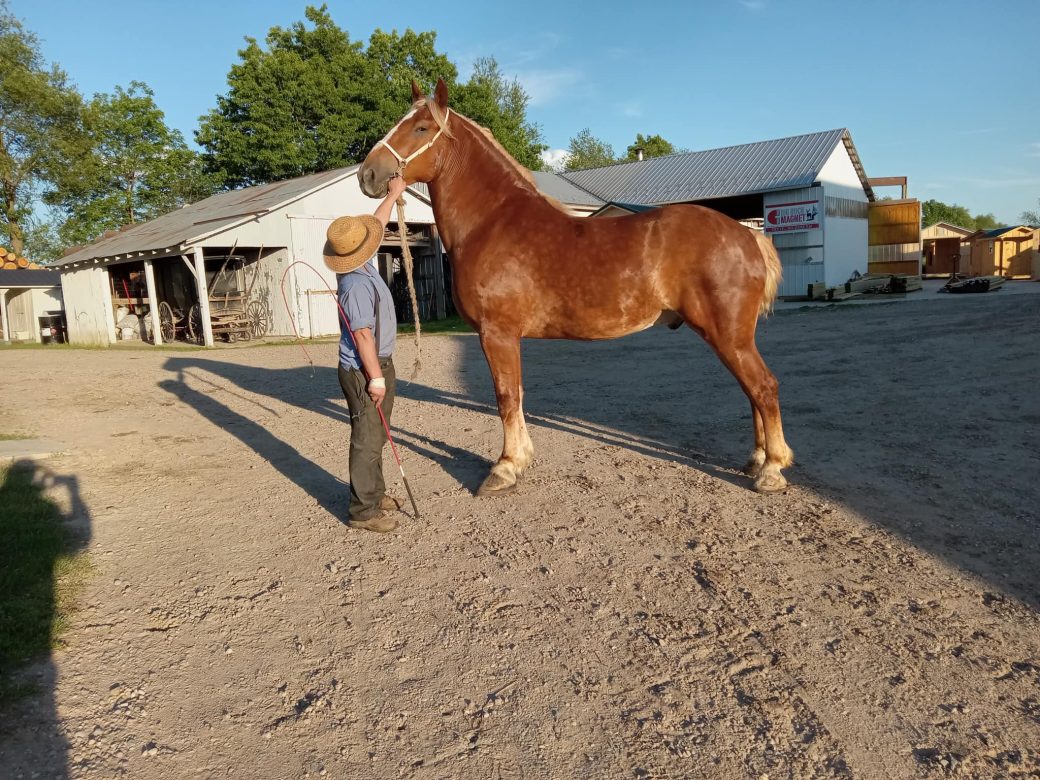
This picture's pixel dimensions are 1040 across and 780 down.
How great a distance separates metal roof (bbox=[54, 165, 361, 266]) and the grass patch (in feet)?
18.0

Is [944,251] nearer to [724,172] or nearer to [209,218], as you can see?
[724,172]

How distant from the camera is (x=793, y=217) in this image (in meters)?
27.2

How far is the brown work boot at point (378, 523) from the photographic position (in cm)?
452

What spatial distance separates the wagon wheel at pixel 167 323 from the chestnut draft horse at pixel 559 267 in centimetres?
2076

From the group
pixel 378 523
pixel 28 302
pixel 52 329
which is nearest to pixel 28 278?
pixel 28 302

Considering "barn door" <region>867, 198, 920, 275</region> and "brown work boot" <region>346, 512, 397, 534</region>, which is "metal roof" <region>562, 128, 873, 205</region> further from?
"brown work boot" <region>346, 512, 397, 534</region>

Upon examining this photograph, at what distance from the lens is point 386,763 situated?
238 cm

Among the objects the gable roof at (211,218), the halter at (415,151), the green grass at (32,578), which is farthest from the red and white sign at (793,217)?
the green grass at (32,578)

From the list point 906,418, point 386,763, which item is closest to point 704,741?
point 386,763

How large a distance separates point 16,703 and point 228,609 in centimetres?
98

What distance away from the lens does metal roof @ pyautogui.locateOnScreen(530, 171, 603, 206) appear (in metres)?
30.0

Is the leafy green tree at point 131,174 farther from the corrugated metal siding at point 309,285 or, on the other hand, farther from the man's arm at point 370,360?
the man's arm at point 370,360

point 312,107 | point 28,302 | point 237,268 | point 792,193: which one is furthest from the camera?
point 312,107

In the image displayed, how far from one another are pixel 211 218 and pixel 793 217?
2235 centimetres
